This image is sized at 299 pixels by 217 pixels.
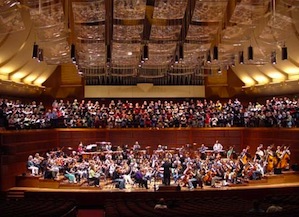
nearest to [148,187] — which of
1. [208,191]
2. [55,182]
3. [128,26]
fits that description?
[208,191]

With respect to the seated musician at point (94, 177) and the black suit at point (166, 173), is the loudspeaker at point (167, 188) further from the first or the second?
the seated musician at point (94, 177)

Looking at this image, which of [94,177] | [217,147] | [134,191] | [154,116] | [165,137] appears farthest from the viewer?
[165,137]

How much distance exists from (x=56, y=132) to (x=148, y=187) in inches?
264

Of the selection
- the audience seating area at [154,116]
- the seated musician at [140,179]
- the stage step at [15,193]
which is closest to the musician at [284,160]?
the audience seating area at [154,116]

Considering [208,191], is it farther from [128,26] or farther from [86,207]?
[128,26]

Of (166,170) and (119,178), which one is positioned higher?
(166,170)

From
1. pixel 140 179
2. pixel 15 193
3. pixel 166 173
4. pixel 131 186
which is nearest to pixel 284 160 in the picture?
pixel 166 173

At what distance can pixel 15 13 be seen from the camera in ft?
36.0

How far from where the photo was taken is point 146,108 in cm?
1930

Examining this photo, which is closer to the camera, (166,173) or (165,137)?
(166,173)

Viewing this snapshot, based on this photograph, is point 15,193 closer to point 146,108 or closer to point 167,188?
point 167,188

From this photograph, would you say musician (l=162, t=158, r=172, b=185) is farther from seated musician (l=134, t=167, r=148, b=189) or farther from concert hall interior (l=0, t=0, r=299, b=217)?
seated musician (l=134, t=167, r=148, b=189)

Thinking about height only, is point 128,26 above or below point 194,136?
above

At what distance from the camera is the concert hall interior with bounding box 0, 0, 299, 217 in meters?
11.9
